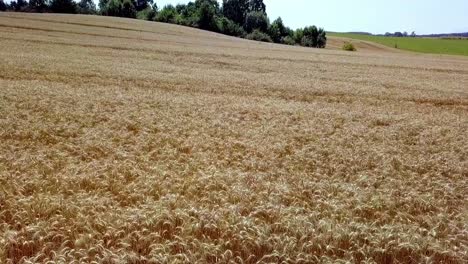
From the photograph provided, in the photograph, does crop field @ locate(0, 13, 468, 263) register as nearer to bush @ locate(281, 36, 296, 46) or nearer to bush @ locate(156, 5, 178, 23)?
bush @ locate(281, 36, 296, 46)

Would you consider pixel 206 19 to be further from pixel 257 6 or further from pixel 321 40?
pixel 257 6

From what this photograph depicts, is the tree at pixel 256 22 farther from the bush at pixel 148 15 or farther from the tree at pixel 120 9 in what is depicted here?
the tree at pixel 120 9

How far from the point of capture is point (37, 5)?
99.5m

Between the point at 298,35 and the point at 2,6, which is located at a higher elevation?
the point at 2,6

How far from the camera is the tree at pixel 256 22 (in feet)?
348

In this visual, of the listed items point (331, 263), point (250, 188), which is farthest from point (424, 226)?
point (250, 188)

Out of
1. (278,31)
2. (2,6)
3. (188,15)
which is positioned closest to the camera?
(2,6)

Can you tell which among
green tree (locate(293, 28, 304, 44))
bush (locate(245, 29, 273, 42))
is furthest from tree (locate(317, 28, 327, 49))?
bush (locate(245, 29, 273, 42))

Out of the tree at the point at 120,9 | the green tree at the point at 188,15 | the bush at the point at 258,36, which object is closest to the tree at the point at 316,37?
the bush at the point at 258,36

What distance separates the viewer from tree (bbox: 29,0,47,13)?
310ft

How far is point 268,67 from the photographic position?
32000 mm

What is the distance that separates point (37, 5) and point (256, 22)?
2072 inches

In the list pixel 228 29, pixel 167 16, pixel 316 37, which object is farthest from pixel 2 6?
pixel 316 37

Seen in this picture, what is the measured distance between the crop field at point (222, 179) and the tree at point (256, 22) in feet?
301
